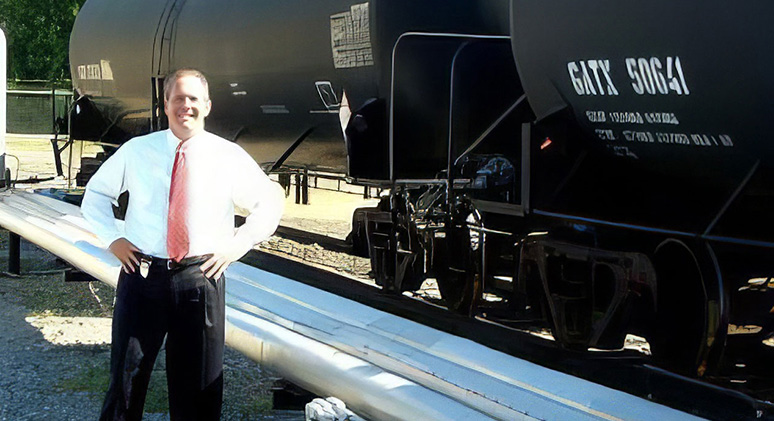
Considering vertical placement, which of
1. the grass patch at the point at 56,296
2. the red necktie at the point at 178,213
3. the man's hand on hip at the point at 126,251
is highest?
the red necktie at the point at 178,213

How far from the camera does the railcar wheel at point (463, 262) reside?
752 cm

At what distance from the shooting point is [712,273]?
5207 mm

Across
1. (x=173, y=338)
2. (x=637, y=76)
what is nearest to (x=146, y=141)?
(x=173, y=338)

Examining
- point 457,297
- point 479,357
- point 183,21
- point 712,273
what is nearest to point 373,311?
point 479,357

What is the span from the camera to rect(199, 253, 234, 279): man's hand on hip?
3625 mm

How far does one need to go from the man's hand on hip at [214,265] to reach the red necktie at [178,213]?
0.09 m

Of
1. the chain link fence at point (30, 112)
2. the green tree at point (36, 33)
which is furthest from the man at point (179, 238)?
the green tree at point (36, 33)

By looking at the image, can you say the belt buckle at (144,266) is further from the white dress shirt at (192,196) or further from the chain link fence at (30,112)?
the chain link fence at (30,112)

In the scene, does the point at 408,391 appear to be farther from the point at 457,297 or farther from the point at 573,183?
the point at 457,297

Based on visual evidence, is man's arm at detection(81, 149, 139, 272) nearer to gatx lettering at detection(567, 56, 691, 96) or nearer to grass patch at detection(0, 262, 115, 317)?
gatx lettering at detection(567, 56, 691, 96)

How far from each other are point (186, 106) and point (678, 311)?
333 cm

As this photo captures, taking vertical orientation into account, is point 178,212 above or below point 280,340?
above

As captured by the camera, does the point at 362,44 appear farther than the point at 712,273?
Yes

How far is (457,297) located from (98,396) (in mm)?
3060
